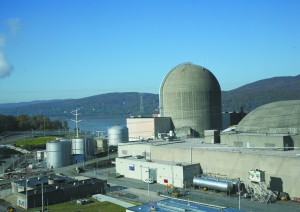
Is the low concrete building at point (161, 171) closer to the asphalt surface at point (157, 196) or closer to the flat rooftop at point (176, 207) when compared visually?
the asphalt surface at point (157, 196)

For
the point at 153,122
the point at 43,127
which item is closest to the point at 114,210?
the point at 153,122

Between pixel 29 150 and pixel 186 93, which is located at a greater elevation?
pixel 186 93

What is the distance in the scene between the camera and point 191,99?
3956 centimetres

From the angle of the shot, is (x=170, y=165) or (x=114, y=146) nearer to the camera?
(x=170, y=165)

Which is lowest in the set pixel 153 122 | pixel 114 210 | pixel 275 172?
pixel 114 210

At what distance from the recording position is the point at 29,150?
1766 inches

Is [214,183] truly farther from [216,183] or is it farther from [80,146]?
[80,146]

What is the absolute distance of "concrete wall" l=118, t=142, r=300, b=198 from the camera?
2020 cm

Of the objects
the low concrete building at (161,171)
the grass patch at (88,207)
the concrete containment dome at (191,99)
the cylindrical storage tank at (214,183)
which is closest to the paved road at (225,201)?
the cylindrical storage tank at (214,183)

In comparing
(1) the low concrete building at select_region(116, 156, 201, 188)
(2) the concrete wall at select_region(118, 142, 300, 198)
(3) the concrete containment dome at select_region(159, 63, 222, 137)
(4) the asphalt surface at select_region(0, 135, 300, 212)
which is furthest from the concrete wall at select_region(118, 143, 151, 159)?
(3) the concrete containment dome at select_region(159, 63, 222, 137)

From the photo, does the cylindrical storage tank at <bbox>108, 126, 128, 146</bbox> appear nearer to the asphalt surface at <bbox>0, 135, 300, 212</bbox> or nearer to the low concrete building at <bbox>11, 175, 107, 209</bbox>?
the asphalt surface at <bbox>0, 135, 300, 212</bbox>

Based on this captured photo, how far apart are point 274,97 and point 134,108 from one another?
8920cm

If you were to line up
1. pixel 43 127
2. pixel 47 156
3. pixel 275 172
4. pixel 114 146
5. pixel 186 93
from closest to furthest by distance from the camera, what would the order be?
pixel 275 172 → pixel 47 156 → pixel 186 93 → pixel 114 146 → pixel 43 127

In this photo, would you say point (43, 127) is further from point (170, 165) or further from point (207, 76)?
point (170, 165)
